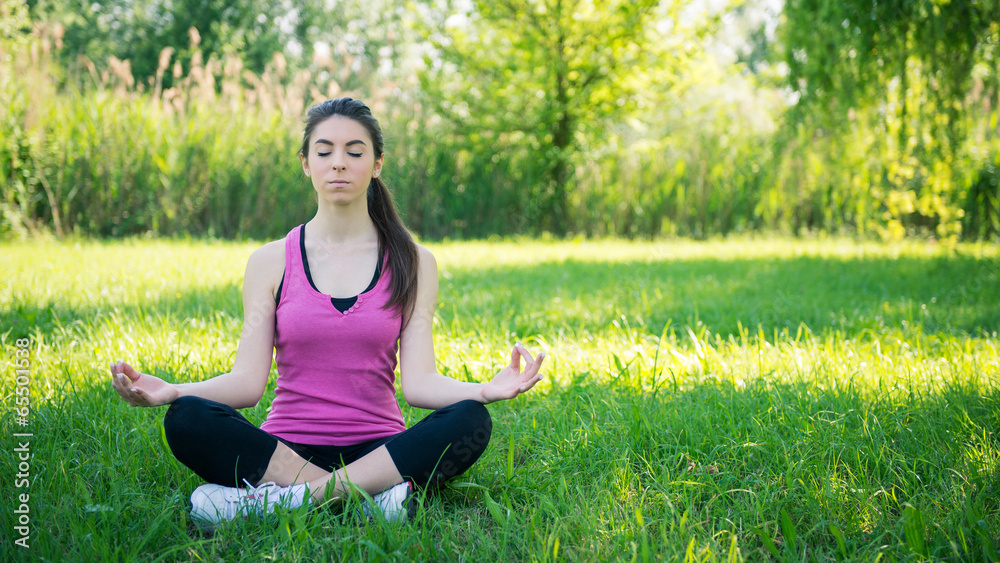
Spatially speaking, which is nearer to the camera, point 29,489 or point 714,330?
point 29,489

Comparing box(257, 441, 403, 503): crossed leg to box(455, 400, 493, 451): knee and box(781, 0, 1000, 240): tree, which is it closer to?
box(455, 400, 493, 451): knee

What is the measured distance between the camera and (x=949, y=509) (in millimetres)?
1780

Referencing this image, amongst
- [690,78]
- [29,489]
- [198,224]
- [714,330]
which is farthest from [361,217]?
[690,78]

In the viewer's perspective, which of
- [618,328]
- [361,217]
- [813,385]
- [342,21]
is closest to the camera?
[361,217]

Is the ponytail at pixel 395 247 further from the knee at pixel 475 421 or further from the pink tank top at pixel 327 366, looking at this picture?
the knee at pixel 475 421

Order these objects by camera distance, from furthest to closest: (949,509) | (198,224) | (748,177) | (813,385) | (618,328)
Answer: (748,177), (198,224), (618,328), (813,385), (949,509)

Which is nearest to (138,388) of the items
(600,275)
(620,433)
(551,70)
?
(620,433)

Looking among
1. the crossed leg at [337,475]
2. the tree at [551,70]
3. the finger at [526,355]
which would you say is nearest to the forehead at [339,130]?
the finger at [526,355]

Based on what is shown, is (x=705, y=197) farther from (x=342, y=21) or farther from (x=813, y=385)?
→ (x=342, y=21)

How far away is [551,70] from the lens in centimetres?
988

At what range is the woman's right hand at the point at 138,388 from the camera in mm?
1574

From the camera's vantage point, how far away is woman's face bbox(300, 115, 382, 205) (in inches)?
76.9

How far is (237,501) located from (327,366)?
44cm

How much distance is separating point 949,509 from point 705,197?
8983mm
